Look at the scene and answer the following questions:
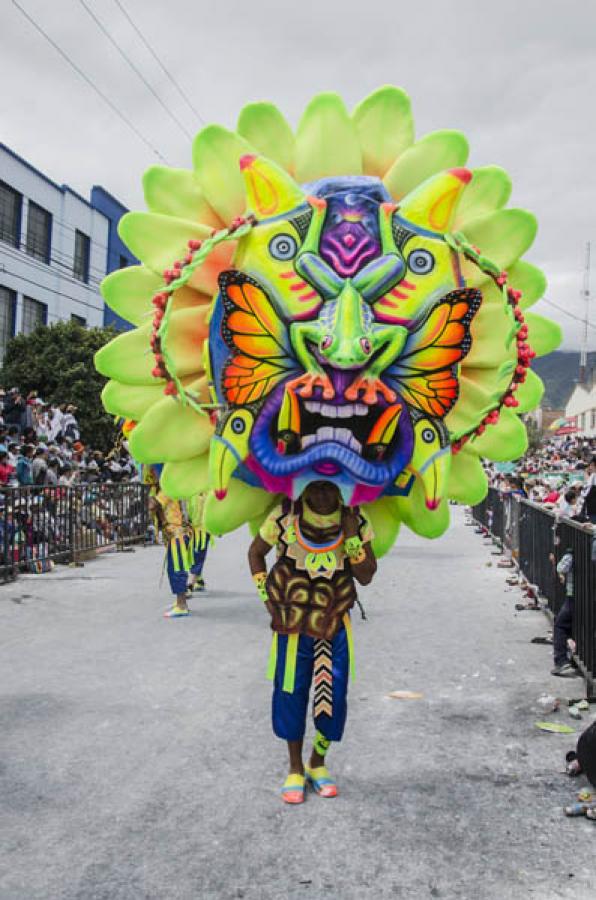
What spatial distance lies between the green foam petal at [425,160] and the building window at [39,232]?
2647cm

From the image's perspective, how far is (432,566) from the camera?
13305mm

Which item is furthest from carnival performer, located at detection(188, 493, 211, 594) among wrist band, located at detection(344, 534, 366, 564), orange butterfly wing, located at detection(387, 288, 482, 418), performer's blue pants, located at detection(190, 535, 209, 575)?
orange butterfly wing, located at detection(387, 288, 482, 418)

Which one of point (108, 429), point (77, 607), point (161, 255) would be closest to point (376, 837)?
point (161, 255)

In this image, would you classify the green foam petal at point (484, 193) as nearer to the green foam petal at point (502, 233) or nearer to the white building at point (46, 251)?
the green foam petal at point (502, 233)

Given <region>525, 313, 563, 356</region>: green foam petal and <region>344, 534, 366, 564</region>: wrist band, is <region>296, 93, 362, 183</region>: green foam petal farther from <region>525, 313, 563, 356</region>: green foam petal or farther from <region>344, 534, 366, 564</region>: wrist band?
<region>344, 534, 366, 564</region>: wrist band

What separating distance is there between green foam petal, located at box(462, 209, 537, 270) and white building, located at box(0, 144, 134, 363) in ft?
80.9

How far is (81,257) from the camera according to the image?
104 feet

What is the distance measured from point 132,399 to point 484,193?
195 centimetres

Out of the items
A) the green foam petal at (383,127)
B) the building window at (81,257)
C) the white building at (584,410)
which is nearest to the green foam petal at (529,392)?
the green foam petal at (383,127)

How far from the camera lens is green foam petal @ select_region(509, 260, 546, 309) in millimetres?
3854

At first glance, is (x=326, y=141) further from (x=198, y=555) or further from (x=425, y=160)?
(x=198, y=555)

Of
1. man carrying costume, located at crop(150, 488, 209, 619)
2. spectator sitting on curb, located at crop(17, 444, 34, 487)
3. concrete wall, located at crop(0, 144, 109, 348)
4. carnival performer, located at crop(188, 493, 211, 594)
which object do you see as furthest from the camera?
concrete wall, located at crop(0, 144, 109, 348)

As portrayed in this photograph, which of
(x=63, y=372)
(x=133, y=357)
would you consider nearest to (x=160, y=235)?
(x=133, y=357)

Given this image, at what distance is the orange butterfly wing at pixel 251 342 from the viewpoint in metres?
3.50
